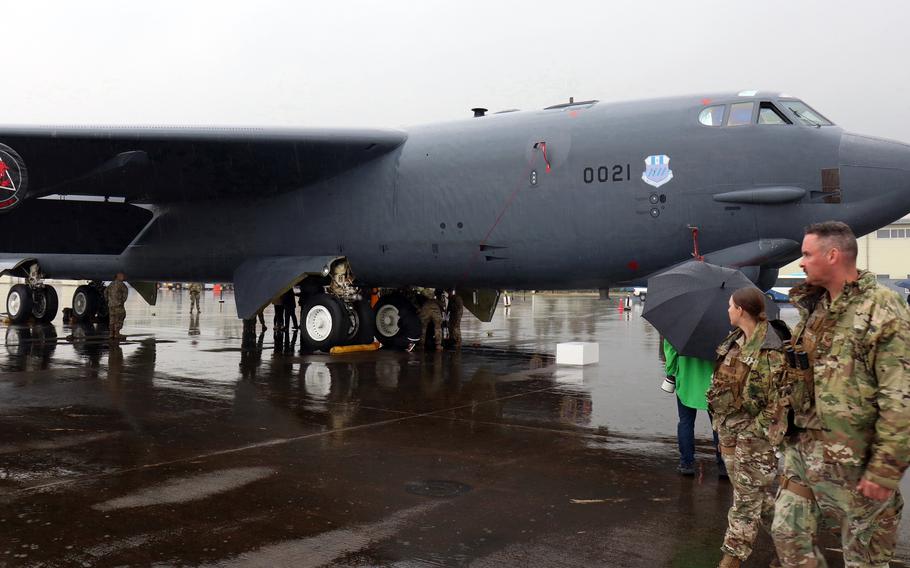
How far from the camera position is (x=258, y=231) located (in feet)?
53.0

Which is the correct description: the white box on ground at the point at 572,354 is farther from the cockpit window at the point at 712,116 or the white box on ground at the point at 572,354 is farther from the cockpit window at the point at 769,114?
the cockpit window at the point at 769,114

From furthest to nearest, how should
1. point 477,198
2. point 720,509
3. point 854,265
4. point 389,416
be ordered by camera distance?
point 477,198
point 389,416
point 720,509
point 854,265

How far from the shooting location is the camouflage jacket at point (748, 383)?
438cm

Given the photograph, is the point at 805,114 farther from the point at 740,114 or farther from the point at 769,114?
the point at 740,114

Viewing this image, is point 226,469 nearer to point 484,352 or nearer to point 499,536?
point 499,536

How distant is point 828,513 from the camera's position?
11.5 ft

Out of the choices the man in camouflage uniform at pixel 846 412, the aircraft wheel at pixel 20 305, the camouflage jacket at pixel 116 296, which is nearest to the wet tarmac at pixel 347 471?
the man in camouflage uniform at pixel 846 412

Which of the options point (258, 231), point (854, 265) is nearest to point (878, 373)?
point (854, 265)

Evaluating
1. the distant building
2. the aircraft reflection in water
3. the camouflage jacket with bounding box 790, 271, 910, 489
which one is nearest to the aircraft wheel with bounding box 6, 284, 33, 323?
the aircraft reflection in water

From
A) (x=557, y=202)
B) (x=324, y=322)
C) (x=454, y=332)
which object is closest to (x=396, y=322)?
(x=454, y=332)

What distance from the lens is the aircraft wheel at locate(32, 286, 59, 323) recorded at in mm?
22438

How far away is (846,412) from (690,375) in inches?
106

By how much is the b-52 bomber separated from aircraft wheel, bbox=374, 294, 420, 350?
5 cm

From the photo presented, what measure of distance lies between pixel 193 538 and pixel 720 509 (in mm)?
3611
